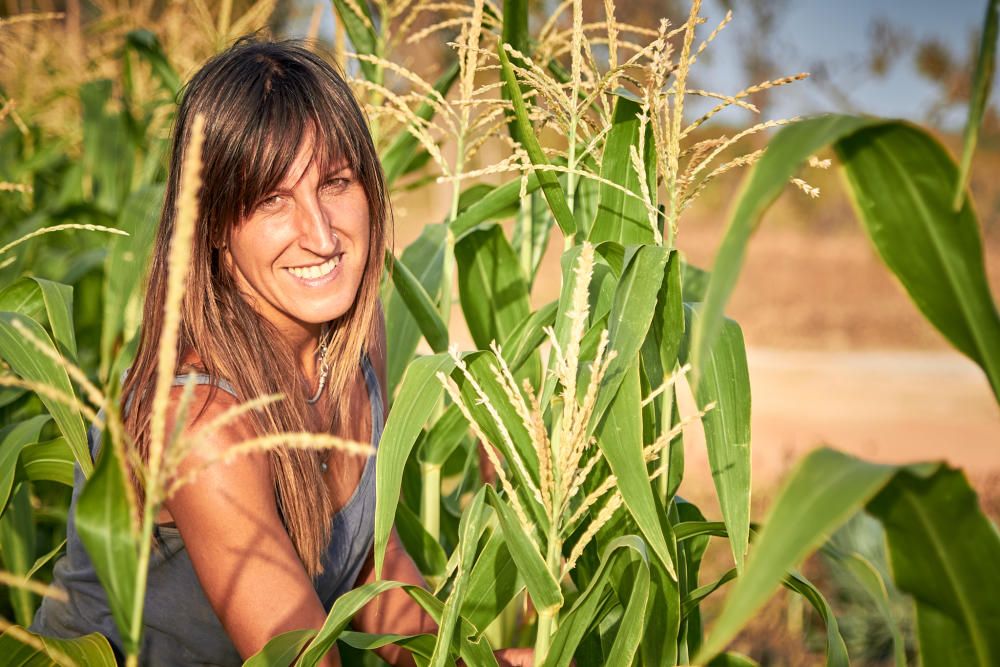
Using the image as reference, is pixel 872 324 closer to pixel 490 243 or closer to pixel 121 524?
pixel 490 243

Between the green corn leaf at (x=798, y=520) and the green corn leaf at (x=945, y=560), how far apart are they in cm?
6

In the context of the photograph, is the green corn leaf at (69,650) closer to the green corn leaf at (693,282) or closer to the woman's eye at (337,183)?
the woman's eye at (337,183)

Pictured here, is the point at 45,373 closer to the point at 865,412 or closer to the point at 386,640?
the point at 386,640

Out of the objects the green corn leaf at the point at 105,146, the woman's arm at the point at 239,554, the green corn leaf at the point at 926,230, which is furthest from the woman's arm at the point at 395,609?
the green corn leaf at the point at 105,146

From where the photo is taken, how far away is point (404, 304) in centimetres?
200

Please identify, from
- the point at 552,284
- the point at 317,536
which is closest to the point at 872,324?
the point at 552,284

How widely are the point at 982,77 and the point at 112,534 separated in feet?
2.35

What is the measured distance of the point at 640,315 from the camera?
1.14 m

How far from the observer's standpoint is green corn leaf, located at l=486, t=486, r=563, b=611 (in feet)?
3.58

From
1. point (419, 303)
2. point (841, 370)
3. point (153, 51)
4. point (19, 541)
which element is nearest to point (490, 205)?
point (419, 303)

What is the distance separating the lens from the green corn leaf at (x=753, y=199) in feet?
2.19

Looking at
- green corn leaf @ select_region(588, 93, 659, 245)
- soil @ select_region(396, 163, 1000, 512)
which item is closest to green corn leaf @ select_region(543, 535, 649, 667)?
green corn leaf @ select_region(588, 93, 659, 245)

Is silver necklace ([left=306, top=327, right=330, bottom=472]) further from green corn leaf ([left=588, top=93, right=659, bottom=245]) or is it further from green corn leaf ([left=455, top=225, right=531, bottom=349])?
green corn leaf ([left=588, top=93, right=659, bottom=245])

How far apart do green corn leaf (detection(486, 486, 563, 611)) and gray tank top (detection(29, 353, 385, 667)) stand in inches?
18.5
